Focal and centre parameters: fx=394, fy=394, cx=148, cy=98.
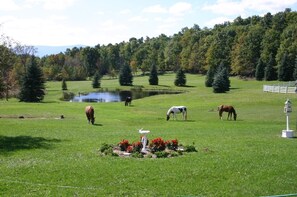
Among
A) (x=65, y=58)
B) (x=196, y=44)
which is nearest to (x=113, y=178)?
(x=196, y=44)

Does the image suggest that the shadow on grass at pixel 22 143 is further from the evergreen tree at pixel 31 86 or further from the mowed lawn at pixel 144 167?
the evergreen tree at pixel 31 86

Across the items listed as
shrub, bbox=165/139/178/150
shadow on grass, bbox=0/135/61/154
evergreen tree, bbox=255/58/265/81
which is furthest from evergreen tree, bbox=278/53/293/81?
shrub, bbox=165/139/178/150

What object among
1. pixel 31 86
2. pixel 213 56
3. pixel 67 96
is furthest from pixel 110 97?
pixel 213 56

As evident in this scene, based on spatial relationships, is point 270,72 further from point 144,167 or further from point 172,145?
point 144,167

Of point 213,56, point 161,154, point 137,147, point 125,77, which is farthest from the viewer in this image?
point 213,56

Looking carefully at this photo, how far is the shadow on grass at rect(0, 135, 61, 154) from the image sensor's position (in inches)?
847

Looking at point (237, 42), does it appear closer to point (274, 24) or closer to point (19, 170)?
point (274, 24)

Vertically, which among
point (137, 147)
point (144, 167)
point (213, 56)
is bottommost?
point (144, 167)

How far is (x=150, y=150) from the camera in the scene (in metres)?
20.3

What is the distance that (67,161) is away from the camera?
1814 cm

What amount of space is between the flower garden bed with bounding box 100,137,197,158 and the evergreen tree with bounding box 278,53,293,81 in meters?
83.2

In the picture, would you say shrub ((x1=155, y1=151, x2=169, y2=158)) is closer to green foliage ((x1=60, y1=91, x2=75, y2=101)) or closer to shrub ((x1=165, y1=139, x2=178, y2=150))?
shrub ((x1=165, y1=139, x2=178, y2=150))

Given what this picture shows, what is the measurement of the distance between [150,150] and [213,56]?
114 meters

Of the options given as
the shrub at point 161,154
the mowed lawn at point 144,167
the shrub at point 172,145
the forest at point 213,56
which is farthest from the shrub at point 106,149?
the forest at point 213,56
